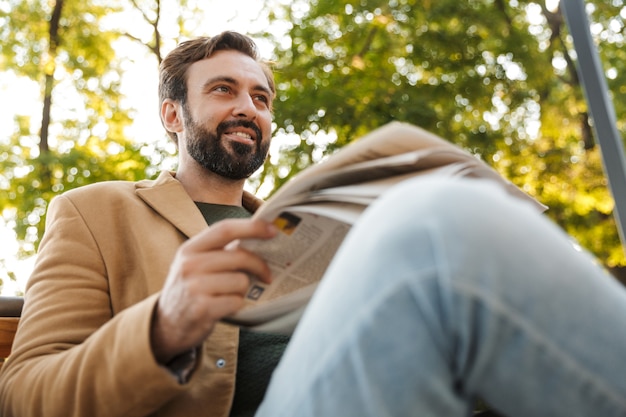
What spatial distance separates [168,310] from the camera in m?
0.70

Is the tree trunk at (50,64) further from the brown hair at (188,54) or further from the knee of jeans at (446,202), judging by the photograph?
the knee of jeans at (446,202)

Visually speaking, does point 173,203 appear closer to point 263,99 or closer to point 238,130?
point 238,130

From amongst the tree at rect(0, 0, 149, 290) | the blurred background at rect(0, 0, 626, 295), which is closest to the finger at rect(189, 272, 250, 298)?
the blurred background at rect(0, 0, 626, 295)

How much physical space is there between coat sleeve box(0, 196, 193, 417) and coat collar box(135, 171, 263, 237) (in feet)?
0.50

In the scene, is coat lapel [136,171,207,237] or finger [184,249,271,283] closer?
finger [184,249,271,283]

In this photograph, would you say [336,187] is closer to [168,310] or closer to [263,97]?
[168,310]

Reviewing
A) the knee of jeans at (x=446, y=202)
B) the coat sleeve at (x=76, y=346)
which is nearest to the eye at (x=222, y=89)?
the coat sleeve at (x=76, y=346)

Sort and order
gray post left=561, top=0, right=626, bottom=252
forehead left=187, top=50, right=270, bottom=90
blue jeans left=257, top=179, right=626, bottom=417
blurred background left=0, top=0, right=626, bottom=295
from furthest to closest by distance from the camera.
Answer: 1. blurred background left=0, top=0, right=626, bottom=295
2. gray post left=561, top=0, right=626, bottom=252
3. forehead left=187, top=50, right=270, bottom=90
4. blue jeans left=257, top=179, right=626, bottom=417

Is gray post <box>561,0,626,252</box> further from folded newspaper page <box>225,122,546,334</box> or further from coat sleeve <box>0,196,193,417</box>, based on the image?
coat sleeve <box>0,196,193,417</box>

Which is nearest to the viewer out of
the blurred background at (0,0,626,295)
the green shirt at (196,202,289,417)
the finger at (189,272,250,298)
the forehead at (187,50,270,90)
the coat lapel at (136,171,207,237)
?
the finger at (189,272,250,298)

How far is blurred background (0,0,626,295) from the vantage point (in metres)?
5.67

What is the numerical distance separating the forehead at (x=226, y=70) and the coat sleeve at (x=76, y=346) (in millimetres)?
614

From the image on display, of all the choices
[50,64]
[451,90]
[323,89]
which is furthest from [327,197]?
[50,64]

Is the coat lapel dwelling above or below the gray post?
below
